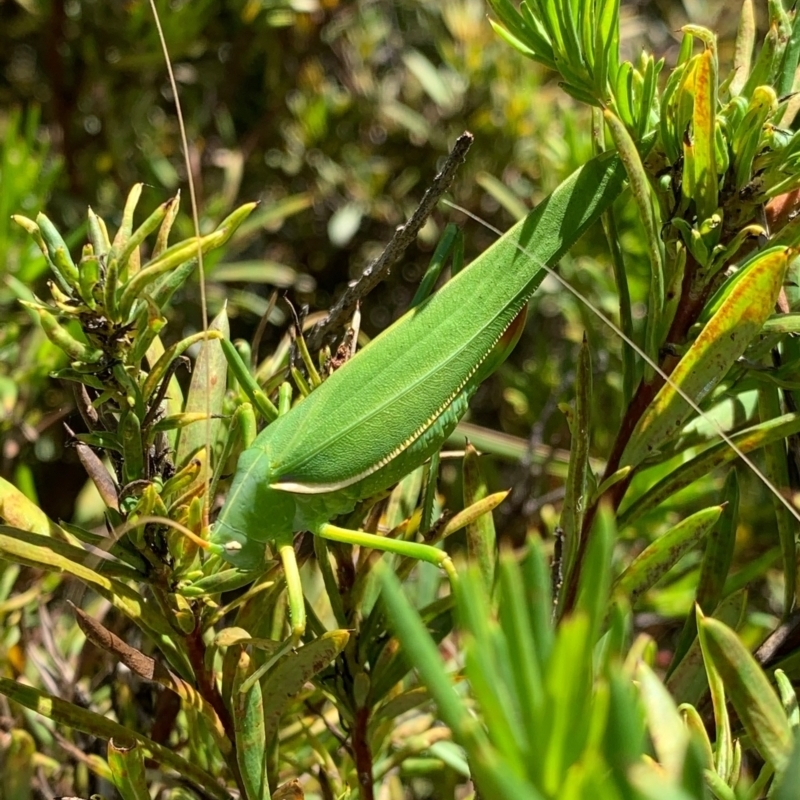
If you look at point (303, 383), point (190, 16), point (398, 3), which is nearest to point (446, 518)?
point (303, 383)

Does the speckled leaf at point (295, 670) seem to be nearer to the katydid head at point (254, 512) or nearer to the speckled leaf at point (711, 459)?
the katydid head at point (254, 512)

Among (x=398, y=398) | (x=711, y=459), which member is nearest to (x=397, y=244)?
(x=398, y=398)

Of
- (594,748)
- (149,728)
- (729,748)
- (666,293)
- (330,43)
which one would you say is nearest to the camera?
(594,748)

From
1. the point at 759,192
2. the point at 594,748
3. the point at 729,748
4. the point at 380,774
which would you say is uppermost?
the point at 759,192

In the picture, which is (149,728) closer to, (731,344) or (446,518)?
(446,518)

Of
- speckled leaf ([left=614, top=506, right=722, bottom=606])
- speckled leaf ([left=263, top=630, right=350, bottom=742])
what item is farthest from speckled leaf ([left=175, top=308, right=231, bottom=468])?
speckled leaf ([left=614, top=506, right=722, bottom=606])

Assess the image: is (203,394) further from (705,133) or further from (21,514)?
(705,133)

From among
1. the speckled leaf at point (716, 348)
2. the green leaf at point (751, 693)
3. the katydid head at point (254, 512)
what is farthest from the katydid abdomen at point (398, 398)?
the green leaf at point (751, 693)

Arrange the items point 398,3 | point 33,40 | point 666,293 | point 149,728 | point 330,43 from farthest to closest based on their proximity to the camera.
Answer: point 398,3
point 330,43
point 33,40
point 149,728
point 666,293
